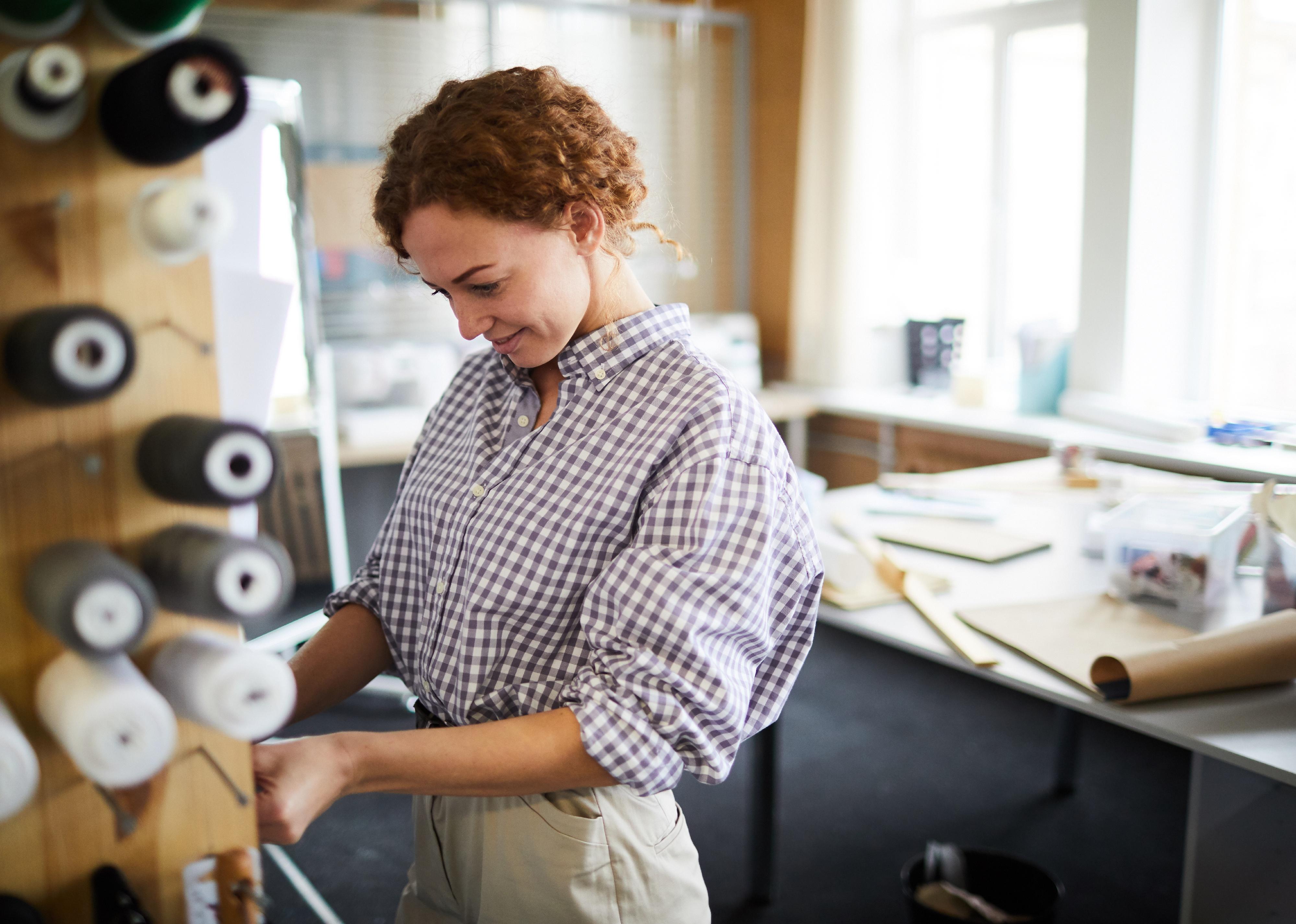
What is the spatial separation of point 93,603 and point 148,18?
0.29m

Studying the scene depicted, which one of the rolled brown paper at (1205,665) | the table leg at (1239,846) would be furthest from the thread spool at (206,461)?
the table leg at (1239,846)

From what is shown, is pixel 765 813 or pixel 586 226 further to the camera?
pixel 765 813

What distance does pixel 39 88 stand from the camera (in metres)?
0.48

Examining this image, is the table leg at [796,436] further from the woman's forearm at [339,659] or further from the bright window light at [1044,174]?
the woman's forearm at [339,659]

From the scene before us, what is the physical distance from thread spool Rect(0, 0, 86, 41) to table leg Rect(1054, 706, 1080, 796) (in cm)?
257

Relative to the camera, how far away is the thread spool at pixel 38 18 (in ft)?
1.57

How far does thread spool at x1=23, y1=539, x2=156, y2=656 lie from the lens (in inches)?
19.5

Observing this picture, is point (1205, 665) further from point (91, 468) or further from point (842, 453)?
point (842, 453)

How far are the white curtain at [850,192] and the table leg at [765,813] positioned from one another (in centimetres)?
235

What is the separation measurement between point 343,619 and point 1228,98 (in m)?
3.34

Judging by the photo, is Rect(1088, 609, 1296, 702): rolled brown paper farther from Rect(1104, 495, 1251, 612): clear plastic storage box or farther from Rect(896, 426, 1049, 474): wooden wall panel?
Rect(896, 426, 1049, 474): wooden wall panel

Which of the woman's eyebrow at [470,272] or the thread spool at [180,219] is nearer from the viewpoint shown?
the thread spool at [180,219]

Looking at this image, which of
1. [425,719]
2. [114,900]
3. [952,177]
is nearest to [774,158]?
[952,177]

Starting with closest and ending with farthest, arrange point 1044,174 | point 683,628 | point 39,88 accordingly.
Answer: point 39,88, point 683,628, point 1044,174
